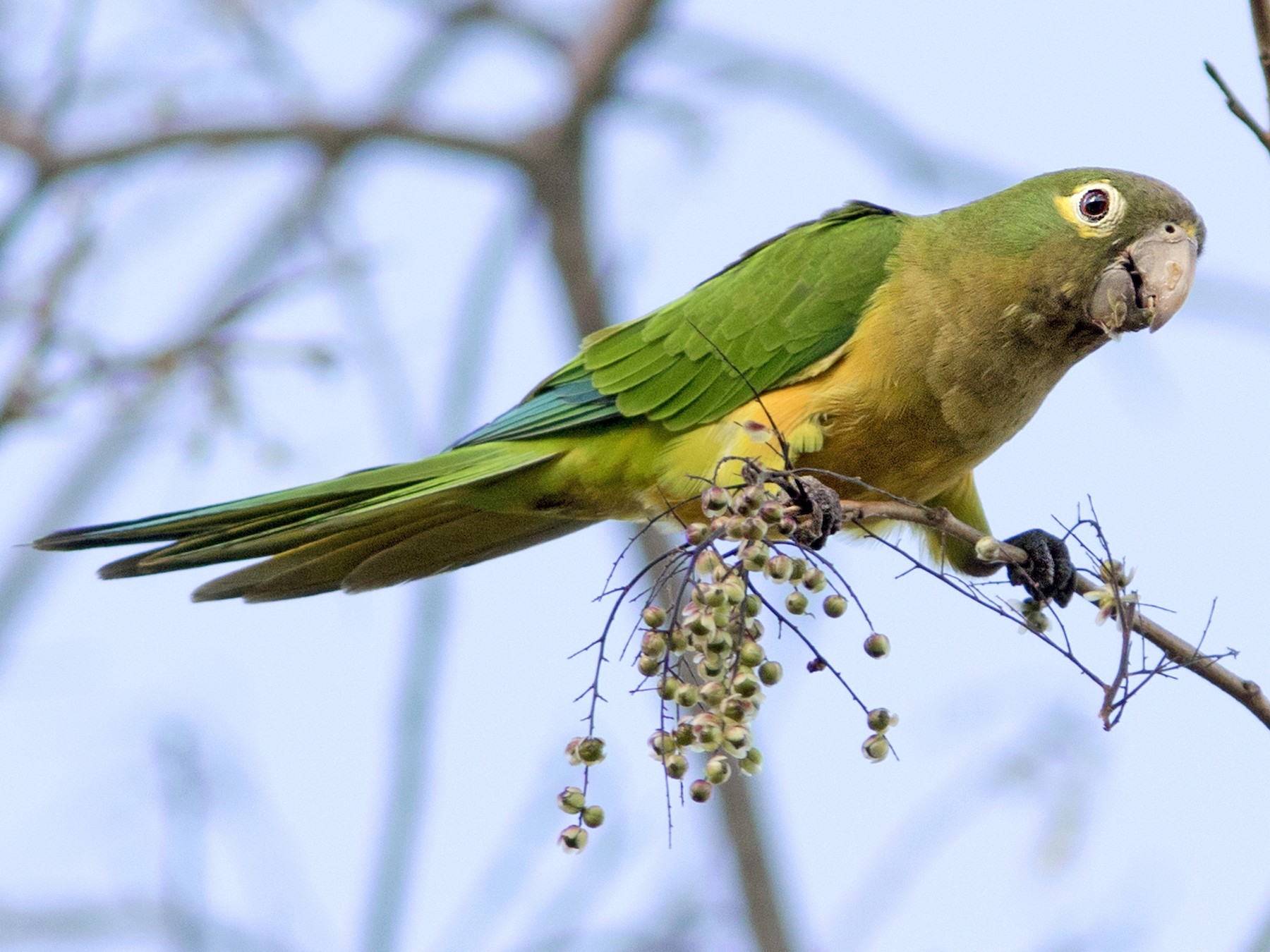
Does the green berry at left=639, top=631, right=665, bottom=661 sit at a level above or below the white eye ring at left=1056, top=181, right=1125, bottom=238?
below

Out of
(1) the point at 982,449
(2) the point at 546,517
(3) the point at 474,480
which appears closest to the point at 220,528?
(3) the point at 474,480

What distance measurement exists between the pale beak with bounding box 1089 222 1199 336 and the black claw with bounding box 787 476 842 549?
1198 millimetres

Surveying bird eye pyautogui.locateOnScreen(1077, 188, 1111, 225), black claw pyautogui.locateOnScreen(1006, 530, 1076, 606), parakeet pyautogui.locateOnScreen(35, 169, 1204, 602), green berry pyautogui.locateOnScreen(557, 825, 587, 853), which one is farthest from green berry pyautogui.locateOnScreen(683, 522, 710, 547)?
bird eye pyautogui.locateOnScreen(1077, 188, 1111, 225)

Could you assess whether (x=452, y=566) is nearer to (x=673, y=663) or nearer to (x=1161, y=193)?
(x=673, y=663)

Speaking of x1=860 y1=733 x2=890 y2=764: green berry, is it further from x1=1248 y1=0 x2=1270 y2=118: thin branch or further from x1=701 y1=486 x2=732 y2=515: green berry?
x1=1248 y1=0 x2=1270 y2=118: thin branch

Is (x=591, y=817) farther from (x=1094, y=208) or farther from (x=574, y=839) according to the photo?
(x=1094, y=208)

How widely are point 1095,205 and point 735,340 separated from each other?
4.07 feet

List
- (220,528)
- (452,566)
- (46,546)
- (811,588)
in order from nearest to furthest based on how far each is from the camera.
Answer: (811,588) → (46,546) → (220,528) → (452,566)

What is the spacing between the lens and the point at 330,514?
442 centimetres

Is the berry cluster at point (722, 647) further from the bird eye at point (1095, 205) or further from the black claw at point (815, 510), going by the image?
the bird eye at point (1095, 205)

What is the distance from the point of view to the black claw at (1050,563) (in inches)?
161

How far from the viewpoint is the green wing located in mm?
4648

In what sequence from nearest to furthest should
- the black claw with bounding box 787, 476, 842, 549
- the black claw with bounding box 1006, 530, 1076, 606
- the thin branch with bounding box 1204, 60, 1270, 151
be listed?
the thin branch with bounding box 1204, 60, 1270, 151 < the black claw with bounding box 787, 476, 842, 549 < the black claw with bounding box 1006, 530, 1076, 606

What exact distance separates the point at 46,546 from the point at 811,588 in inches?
87.2
